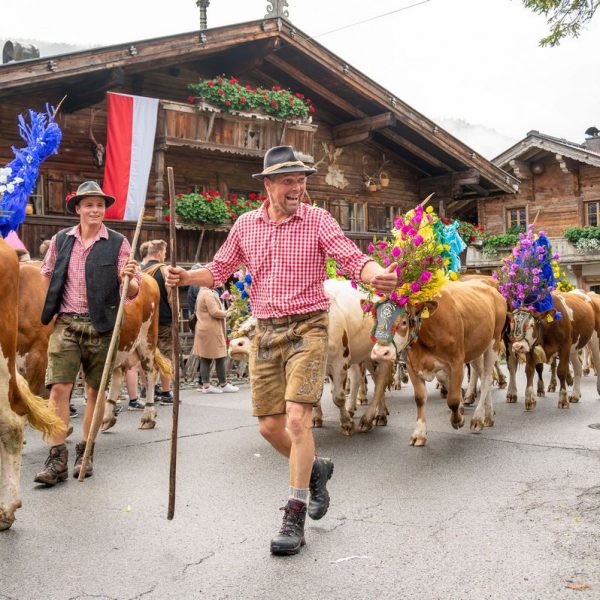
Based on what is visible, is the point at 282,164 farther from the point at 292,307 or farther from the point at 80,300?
the point at 80,300

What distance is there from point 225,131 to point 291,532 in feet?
49.9

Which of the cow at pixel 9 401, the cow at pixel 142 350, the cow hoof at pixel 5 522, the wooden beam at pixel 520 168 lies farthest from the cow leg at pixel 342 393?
the wooden beam at pixel 520 168

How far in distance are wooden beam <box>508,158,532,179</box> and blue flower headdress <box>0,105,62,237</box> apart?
99.8 ft

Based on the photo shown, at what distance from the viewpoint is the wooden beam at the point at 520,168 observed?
34.1 m

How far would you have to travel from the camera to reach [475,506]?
527cm

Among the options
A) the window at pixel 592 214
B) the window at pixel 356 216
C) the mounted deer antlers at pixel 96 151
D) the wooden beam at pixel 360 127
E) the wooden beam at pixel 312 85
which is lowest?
the window at pixel 356 216

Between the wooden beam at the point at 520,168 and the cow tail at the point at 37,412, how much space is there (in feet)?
103

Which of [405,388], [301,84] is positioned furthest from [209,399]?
[301,84]

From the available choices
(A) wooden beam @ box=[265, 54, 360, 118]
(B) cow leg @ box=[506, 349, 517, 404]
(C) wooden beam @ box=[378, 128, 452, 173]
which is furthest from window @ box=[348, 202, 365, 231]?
(B) cow leg @ box=[506, 349, 517, 404]

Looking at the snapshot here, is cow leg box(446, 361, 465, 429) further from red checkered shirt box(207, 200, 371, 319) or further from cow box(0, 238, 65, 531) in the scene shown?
cow box(0, 238, 65, 531)

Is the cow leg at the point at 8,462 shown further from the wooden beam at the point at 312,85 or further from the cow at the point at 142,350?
the wooden beam at the point at 312,85

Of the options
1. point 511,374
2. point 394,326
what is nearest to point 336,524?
point 394,326

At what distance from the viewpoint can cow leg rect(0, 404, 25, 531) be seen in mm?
4766

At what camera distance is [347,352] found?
8156 millimetres
